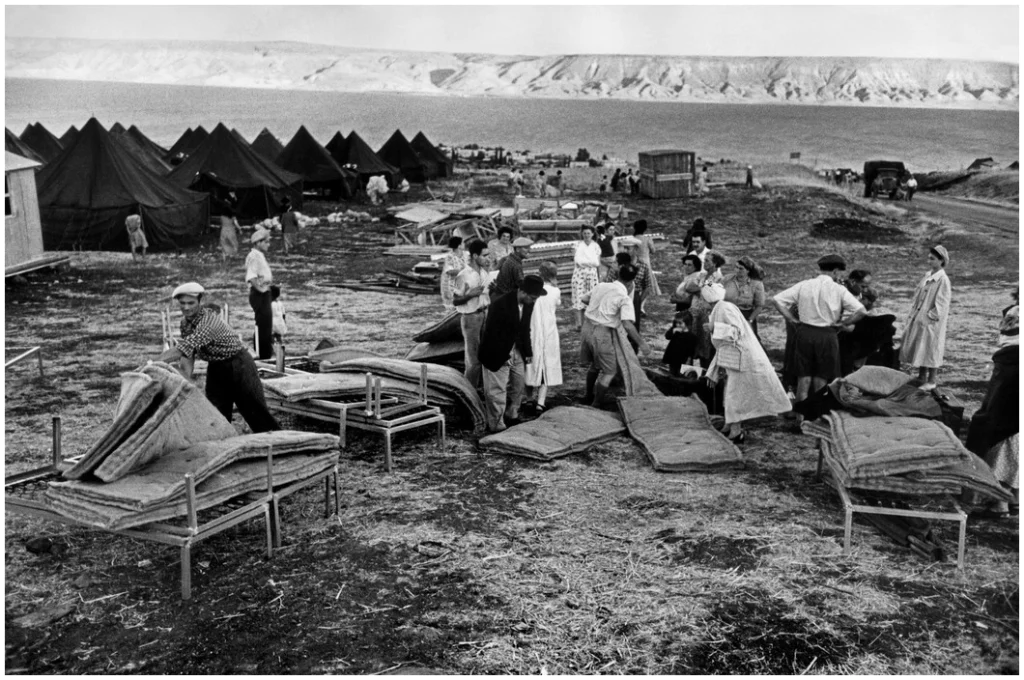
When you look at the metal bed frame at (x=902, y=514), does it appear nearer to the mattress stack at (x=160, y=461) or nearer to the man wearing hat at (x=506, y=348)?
the man wearing hat at (x=506, y=348)

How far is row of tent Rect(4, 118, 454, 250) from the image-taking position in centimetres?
2009

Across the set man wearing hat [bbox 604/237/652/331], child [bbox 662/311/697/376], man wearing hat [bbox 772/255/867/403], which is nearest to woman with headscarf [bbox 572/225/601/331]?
man wearing hat [bbox 604/237/652/331]

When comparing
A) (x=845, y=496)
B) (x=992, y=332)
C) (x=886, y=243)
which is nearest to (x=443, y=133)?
(x=886, y=243)

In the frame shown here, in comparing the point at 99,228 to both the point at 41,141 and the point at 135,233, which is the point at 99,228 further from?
the point at 41,141

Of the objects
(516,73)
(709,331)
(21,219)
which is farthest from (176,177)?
(516,73)

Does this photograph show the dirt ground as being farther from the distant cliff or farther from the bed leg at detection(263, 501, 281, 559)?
the distant cliff

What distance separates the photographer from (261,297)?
10734 millimetres

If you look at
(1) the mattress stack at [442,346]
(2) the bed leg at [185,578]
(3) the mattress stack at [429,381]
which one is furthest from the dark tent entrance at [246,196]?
(2) the bed leg at [185,578]

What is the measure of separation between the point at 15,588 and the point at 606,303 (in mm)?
5466

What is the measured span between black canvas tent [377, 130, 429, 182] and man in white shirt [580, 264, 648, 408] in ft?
93.2

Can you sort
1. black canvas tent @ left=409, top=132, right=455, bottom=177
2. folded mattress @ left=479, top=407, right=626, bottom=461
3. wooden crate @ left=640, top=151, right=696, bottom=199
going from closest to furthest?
1. folded mattress @ left=479, top=407, right=626, bottom=461
2. wooden crate @ left=640, top=151, right=696, bottom=199
3. black canvas tent @ left=409, top=132, right=455, bottom=177

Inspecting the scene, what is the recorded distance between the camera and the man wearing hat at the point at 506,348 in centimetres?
880

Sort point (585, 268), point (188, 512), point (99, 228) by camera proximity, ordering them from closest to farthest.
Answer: point (188, 512), point (585, 268), point (99, 228)

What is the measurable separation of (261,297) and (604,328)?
390 cm
